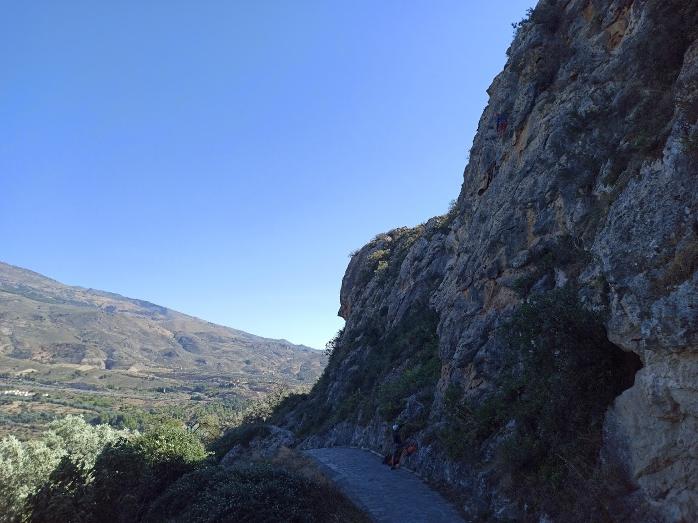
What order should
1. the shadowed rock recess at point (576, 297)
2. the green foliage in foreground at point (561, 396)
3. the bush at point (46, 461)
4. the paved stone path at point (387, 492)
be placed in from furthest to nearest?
the bush at point (46, 461) < the paved stone path at point (387, 492) < the green foliage in foreground at point (561, 396) < the shadowed rock recess at point (576, 297)

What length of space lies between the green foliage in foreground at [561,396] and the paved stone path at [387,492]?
267cm

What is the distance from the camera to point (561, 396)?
387 inches

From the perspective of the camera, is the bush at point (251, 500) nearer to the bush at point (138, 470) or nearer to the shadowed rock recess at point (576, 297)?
the bush at point (138, 470)

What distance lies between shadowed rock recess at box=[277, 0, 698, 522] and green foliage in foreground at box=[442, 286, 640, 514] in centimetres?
3

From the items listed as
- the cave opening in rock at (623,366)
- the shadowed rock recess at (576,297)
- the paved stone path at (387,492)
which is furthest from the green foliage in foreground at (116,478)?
the cave opening in rock at (623,366)

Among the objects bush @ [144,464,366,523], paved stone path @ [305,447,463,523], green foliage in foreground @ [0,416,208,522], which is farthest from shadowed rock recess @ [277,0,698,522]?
green foliage in foreground @ [0,416,208,522]

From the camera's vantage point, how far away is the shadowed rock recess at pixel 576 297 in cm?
736

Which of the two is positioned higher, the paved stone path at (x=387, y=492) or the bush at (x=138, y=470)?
the paved stone path at (x=387, y=492)

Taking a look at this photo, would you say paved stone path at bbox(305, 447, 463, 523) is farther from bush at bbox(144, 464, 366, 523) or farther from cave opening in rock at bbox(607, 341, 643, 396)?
cave opening in rock at bbox(607, 341, 643, 396)

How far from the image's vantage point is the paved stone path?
11945mm

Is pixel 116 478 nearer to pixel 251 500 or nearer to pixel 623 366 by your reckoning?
pixel 251 500

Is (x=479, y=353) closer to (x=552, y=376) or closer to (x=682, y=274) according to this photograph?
(x=552, y=376)

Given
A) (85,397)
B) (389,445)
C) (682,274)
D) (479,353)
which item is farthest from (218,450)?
(85,397)

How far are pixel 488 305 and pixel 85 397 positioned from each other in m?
206
